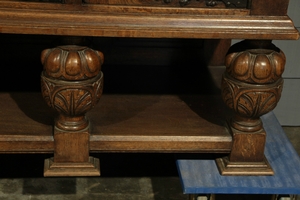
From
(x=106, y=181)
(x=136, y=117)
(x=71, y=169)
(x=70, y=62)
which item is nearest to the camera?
(x=70, y=62)

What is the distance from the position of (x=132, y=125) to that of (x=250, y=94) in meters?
0.31

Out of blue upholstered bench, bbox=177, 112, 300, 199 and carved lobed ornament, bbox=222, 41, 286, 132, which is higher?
carved lobed ornament, bbox=222, 41, 286, 132

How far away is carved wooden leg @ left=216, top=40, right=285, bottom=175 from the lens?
134 cm

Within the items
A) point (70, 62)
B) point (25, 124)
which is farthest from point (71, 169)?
point (70, 62)

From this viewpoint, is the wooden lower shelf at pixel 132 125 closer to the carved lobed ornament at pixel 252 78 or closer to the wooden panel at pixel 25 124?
the wooden panel at pixel 25 124

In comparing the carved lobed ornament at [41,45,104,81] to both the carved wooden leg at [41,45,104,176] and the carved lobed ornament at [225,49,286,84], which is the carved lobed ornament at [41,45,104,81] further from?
the carved lobed ornament at [225,49,286,84]

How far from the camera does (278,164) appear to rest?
5.04 ft

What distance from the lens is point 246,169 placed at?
1491 millimetres

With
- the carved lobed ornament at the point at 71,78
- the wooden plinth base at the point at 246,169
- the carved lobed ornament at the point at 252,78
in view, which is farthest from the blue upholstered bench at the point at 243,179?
the carved lobed ornament at the point at 71,78

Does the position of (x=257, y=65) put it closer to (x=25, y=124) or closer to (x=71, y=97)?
(x=71, y=97)

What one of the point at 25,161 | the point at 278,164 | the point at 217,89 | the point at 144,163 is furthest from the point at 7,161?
the point at 278,164

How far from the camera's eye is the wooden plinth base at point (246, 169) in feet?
4.88

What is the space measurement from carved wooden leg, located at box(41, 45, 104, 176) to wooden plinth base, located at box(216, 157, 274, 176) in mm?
300

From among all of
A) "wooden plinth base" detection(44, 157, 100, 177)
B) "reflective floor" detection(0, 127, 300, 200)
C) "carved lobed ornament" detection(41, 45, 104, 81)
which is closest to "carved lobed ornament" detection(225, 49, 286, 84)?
"carved lobed ornament" detection(41, 45, 104, 81)
